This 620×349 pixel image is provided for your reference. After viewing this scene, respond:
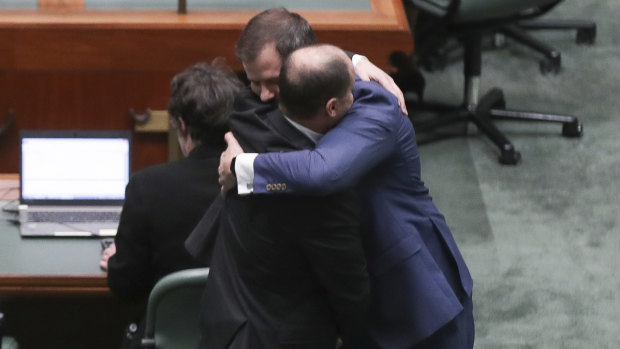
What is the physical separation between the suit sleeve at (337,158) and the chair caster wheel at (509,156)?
247 cm

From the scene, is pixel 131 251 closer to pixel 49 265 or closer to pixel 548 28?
pixel 49 265

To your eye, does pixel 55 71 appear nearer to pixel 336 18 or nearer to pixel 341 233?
pixel 336 18

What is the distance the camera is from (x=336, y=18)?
375 centimetres

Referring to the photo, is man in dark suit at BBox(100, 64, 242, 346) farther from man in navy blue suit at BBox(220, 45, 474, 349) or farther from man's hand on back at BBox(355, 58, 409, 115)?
man in navy blue suit at BBox(220, 45, 474, 349)

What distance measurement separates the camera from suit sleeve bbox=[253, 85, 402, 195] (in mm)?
2018

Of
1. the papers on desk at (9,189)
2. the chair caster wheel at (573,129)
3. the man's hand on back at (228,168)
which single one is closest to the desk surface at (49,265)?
the papers on desk at (9,189)

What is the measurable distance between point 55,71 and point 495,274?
157 centimetres

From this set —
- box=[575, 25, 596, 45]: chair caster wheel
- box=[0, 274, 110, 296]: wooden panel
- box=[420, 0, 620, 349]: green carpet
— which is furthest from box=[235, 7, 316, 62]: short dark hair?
box=[575, 25, 596, 45]: chair caster wheel

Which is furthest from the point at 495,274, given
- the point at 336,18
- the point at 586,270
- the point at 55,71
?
the point at 55,71

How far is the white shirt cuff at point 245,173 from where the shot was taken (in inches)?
81.4

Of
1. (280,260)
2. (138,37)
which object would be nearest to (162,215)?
(280,260)

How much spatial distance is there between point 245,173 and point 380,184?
289mm

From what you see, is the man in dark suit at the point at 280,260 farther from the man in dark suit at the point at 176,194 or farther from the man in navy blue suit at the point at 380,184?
the man in dark suit at the point at 176,194

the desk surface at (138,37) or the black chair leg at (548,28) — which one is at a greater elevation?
the desk surface at (138,37)
